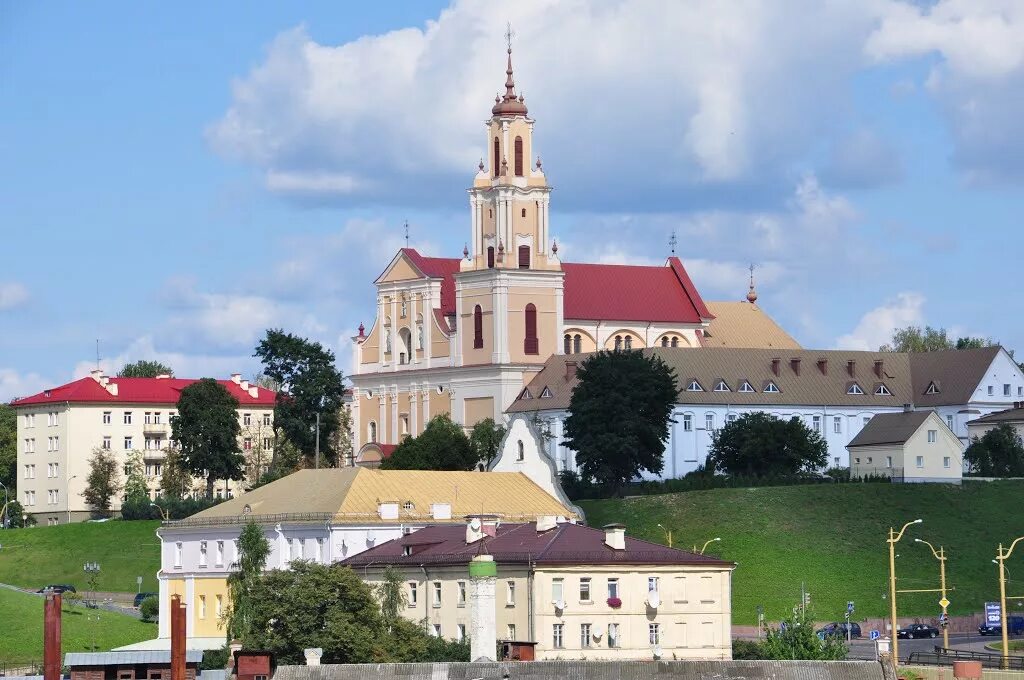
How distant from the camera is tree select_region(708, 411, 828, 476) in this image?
513 feet

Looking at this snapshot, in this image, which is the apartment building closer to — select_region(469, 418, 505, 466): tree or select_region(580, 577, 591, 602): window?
select_region(469, 418, 505, 466): tree

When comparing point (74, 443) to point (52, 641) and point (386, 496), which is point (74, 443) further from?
point (52, 641)

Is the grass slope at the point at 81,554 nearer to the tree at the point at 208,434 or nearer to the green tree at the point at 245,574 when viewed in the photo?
the tree at the point at 208,434

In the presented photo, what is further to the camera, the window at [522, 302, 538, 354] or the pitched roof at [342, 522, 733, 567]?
the window at [522, 302, 538, 354]

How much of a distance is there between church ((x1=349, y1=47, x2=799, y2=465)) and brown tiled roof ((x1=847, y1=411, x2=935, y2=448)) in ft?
76.6

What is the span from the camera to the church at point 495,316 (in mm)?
176000

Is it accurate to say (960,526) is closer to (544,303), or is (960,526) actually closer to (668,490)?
(668,490)

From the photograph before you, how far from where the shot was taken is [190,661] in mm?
104125

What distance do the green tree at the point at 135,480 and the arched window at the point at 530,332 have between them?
2694cm

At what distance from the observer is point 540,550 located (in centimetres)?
10306

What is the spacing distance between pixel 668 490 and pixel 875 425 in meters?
19.5

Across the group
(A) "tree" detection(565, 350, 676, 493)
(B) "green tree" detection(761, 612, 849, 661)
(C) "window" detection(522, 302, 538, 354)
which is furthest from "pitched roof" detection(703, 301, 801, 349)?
(B) "green tree" detection(761, 612, 849, 661)

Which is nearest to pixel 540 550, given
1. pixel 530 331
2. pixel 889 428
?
pixel 889 428

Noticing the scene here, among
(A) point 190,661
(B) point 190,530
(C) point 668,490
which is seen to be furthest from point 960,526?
(A) point 190,661
